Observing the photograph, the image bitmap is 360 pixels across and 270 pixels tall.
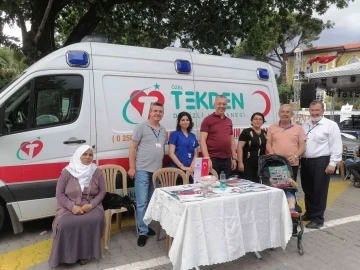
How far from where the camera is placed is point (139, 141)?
4.04 metres

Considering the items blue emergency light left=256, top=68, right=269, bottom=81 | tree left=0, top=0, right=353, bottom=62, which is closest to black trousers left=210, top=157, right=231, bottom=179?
blue emergency light left=256, top=68, right=269, bottom=81

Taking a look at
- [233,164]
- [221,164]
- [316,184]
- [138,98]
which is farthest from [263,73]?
[138,98]

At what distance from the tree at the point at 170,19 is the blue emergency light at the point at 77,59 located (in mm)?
3762

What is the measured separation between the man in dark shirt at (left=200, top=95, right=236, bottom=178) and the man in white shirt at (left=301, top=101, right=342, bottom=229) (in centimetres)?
111

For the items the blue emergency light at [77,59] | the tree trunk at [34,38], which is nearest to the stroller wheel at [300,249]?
the blue emergency light at [77,59]

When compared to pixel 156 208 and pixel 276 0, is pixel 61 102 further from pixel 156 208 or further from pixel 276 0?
pixel 276 0

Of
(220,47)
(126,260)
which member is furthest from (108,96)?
(220,47)

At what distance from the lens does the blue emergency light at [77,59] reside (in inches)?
160

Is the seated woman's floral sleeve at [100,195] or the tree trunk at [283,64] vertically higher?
the tree trunk at [283,64]

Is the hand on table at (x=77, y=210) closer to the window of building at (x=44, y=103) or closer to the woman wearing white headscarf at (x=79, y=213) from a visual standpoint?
the woman wearing white headscarf at (x=79, y=213)

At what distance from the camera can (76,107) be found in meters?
4.10

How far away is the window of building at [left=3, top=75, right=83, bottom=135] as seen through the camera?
3809 mm

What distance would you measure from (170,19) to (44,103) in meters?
5.38

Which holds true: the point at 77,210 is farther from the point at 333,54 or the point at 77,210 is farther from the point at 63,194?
the point at 333,54
